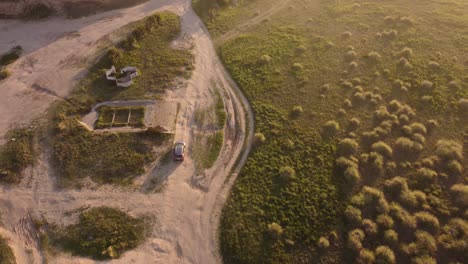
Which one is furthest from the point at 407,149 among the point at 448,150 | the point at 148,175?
Result: the point at 148,175

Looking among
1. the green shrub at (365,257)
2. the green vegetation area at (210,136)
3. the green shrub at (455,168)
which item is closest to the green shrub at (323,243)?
the green shrub at (365,257)

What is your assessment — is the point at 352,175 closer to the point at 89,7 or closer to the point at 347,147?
the point at 347,147

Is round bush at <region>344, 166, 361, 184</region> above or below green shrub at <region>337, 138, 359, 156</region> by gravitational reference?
below

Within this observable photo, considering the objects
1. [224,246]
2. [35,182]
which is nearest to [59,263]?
[35,182]

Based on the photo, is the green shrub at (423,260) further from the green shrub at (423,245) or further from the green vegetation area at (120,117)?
the green vegetation area at (120,117)

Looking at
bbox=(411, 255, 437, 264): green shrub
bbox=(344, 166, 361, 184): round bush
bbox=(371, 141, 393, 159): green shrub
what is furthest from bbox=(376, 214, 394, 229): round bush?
bbox=(371, 141, 393, 159): green shrub

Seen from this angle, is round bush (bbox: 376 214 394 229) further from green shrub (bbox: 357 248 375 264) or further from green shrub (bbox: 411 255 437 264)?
green shrub (bbox: 411 255 437 264)
